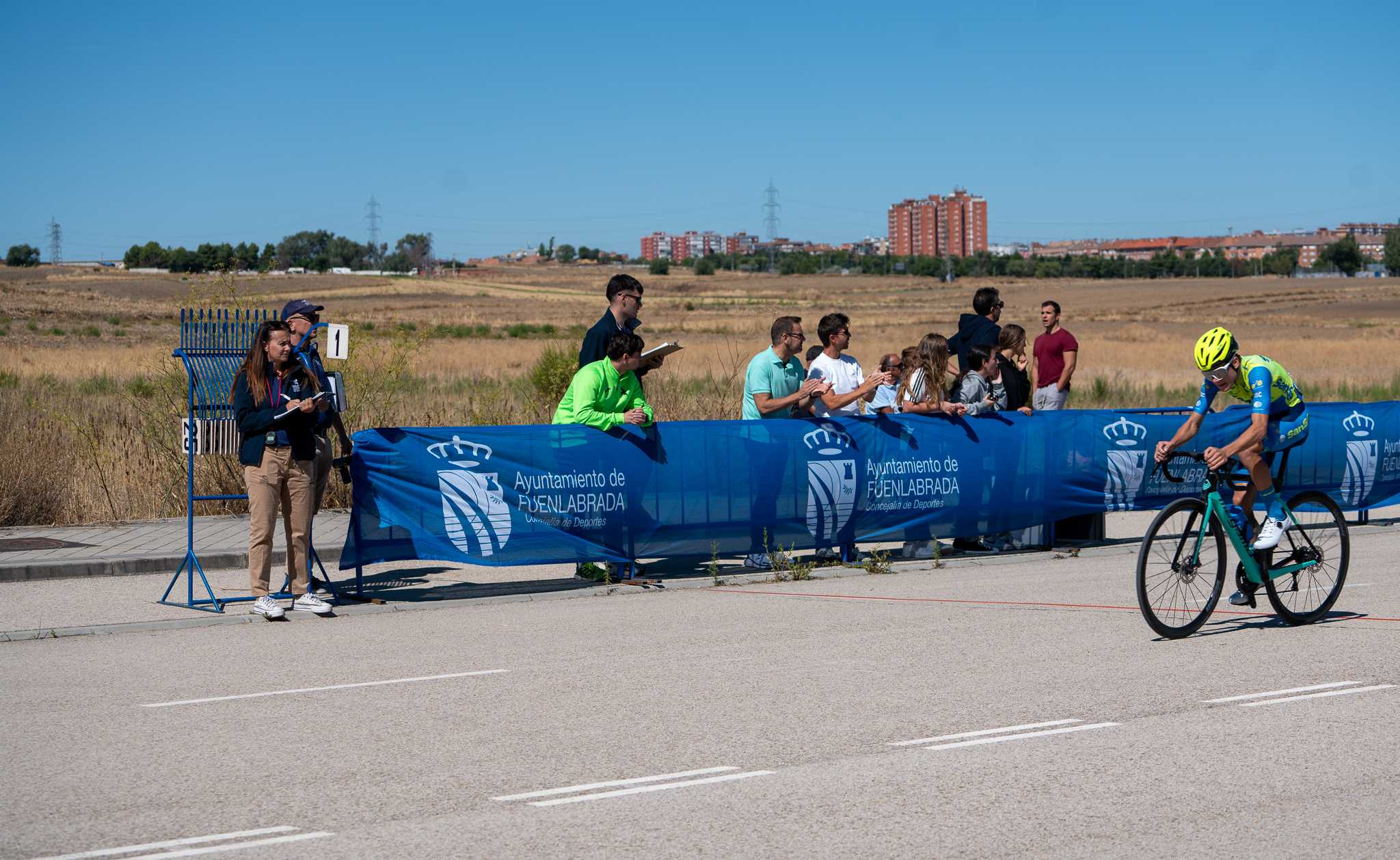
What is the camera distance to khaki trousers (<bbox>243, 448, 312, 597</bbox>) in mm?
10078

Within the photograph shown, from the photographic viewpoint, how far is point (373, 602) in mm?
10688

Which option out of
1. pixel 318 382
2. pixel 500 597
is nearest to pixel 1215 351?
pixel 500 597

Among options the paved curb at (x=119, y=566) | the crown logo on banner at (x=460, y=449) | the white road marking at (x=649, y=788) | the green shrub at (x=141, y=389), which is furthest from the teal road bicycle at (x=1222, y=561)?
the green shrub at (x=141, y=389)

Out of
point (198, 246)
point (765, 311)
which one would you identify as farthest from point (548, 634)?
point (198, 246)

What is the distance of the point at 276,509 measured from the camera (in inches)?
402

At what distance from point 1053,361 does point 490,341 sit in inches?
1888

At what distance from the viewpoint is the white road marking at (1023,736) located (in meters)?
6.48

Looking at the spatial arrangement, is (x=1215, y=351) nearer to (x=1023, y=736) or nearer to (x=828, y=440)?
(x=1023, y=736)

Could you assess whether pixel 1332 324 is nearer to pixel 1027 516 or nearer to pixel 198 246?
pixel 1027 516

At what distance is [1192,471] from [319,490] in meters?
8.52

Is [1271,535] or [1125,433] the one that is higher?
[1125,433]

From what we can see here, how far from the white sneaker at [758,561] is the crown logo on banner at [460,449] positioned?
2505 millimetres

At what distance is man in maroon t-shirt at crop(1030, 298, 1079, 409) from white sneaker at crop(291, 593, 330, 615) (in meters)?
9.67

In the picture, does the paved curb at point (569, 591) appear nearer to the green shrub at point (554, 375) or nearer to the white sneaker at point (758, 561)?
the white sneaker at point (758, 561)
